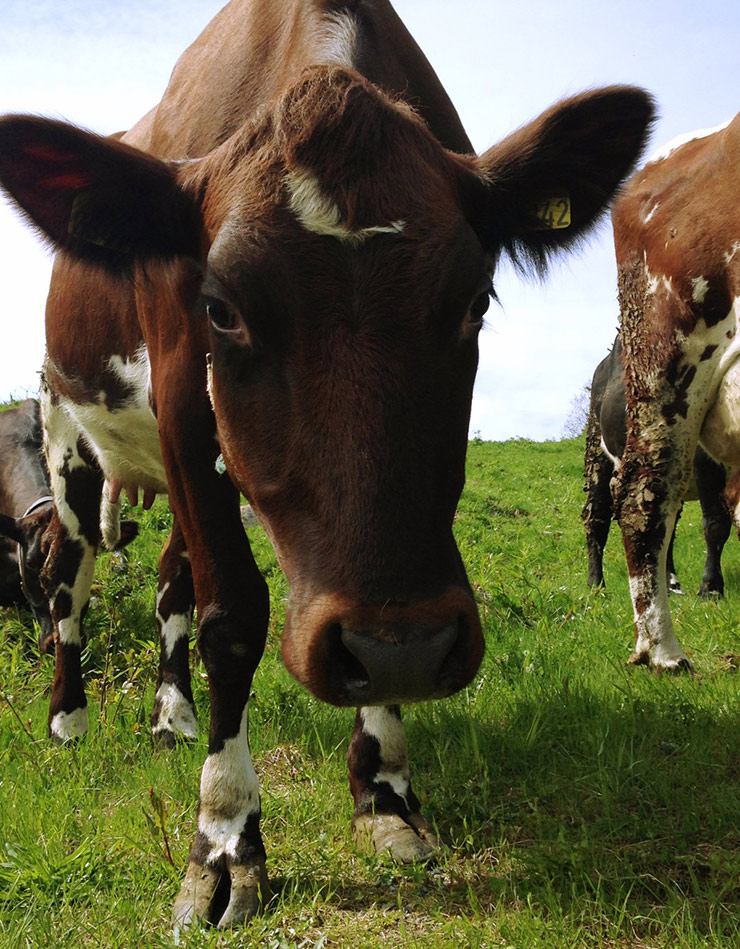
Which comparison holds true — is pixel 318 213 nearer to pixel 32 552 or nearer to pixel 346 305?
pixel 346 305

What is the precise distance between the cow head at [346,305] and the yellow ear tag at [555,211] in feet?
0.14

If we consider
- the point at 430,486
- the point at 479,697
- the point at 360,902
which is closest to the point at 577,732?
the point at 479,697

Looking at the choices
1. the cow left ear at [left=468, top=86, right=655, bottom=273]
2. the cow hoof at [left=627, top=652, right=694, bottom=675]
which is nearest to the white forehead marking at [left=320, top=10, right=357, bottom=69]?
the cow left ear at [left=468, top=86, right=655, bottom=273]

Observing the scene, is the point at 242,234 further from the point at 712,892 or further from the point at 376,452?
the point at 712,892

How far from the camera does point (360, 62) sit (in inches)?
130

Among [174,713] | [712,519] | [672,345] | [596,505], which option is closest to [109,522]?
[174,713]

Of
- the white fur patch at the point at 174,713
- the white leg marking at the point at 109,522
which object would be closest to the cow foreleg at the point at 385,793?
the white fur patch at the point at 174,713

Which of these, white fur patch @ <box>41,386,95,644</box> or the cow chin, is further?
white fur patch @ <box>41,386,95,644</box>

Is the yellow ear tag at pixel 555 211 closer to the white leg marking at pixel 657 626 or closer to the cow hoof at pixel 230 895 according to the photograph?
the cow hoof at pixel 230 895

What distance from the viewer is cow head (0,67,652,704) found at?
226 centimetres

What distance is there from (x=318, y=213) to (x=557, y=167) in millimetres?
925

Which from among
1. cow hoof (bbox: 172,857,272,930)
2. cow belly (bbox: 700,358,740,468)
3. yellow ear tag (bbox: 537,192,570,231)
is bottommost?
cow hoof (bbox: 172,857,272,930)

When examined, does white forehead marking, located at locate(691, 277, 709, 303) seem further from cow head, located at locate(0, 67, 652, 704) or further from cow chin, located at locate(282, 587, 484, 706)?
cow chin, located at locate(282, 587, 484, 706)

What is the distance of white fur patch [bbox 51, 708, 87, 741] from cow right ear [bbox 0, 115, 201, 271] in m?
2.56
